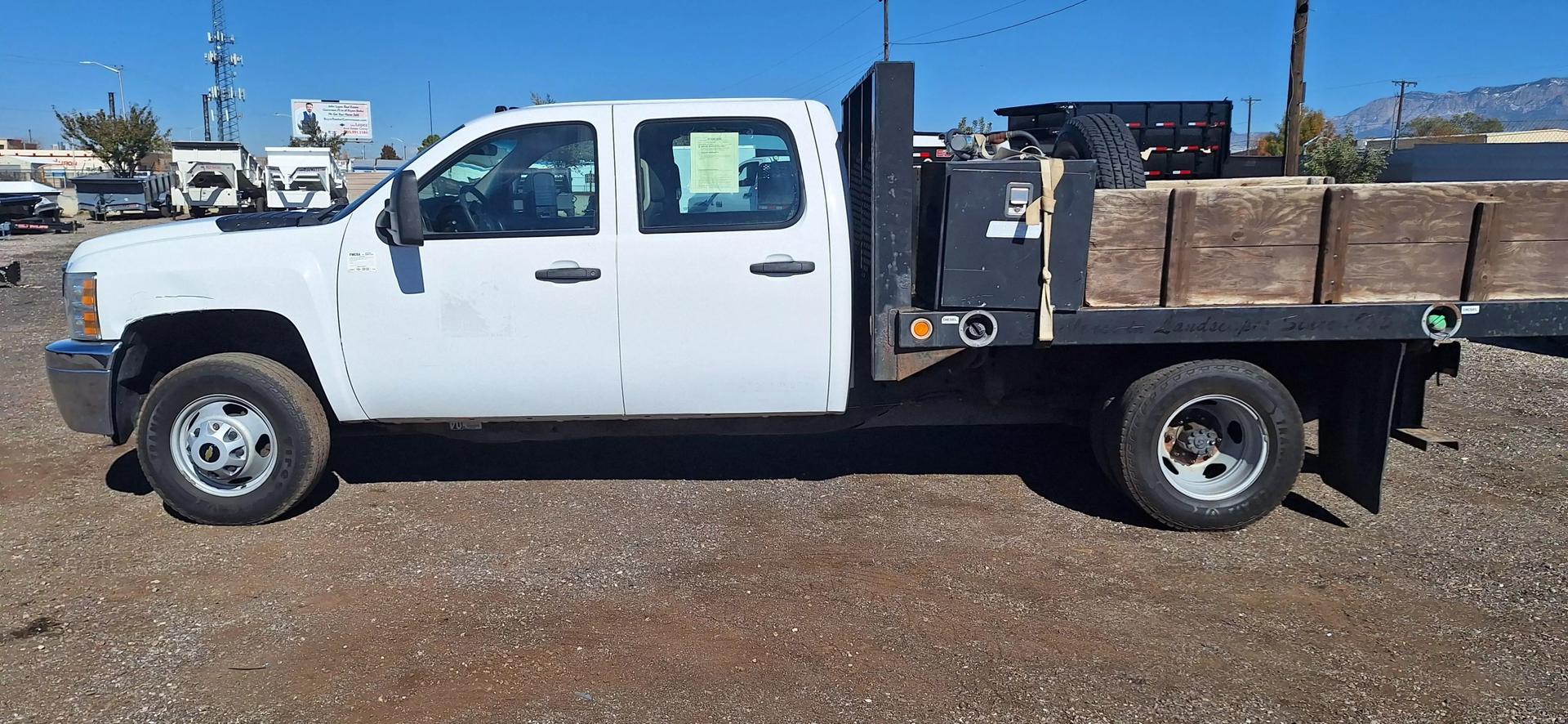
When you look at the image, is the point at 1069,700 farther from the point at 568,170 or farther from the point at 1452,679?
the point at 568,170

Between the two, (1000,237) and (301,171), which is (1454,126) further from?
(1000,237)

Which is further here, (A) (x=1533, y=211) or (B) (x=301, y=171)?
(B) (x=301, y=171)

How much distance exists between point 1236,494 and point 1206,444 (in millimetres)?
264

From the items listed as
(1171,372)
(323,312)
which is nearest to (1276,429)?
(1171,372)

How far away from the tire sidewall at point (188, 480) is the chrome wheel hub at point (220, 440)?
0.10ft

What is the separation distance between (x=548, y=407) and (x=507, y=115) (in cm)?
135

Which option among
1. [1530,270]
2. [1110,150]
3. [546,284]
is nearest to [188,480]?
[546,284]

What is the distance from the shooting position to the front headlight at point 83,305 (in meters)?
4.98

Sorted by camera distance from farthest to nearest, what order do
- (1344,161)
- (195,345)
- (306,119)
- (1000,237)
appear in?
(306,119)
(1344,161)
(195,345)
(1000,237)

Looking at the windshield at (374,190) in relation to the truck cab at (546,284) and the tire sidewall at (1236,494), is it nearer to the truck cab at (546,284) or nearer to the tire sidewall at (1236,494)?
the truck cab at (546,284)

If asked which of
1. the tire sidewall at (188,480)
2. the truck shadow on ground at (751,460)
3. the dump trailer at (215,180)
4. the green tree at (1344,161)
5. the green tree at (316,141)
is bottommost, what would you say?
the truck shadow on ground at (751,460)

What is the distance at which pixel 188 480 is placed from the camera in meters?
5.09

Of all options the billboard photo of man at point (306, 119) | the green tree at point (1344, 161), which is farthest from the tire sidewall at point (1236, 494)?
the billboard photo of man at point (306, 119)

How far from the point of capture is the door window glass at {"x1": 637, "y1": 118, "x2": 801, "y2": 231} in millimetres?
4840
